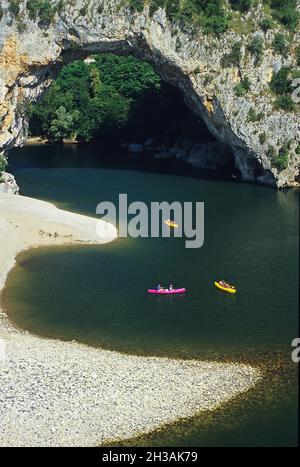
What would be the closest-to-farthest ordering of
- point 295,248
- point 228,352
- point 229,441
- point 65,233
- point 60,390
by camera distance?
point 229,441
point 60,390
point 228,352
point 295,248
point 65,233

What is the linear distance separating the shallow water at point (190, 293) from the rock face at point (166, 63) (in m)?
9.90

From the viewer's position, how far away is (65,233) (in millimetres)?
71250

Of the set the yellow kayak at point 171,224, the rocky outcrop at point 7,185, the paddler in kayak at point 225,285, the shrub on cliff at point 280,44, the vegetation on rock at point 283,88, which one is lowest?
the paddler in kayak at point 225,285

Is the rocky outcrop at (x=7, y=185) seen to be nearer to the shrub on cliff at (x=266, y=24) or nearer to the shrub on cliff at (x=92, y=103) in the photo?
the shrub on cliff at (x=266, y=24)

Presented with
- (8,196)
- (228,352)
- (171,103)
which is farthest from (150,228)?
(171,103)

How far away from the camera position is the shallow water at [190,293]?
48969mm

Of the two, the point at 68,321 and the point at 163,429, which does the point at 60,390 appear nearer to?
the point at 163,429

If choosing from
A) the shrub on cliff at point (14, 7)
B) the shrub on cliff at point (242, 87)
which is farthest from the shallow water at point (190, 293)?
the shrub on cliff at point (14, 7)

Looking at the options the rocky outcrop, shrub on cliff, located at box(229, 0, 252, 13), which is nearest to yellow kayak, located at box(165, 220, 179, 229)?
the rocky outcrop

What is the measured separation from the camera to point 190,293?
5816 cm

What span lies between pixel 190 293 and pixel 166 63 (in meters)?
39.1

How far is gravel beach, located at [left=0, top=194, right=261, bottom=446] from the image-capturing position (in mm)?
39375

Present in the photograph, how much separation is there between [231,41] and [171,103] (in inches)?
1067

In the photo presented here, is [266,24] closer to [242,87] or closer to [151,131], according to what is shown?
[242,87]
